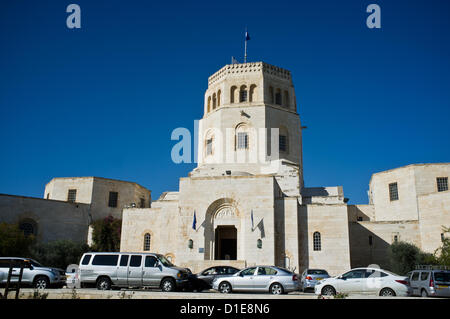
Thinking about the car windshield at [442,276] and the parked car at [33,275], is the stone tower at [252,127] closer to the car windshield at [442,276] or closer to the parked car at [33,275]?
the car windshield at [442,276]

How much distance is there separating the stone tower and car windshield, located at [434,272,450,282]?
50.3 feet

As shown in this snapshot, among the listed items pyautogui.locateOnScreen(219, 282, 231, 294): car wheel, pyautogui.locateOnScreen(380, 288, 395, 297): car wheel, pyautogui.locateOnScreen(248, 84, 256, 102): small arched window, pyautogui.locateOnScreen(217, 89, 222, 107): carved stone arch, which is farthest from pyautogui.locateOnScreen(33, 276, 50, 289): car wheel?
pyautogui.locateOnScreen(248, 84, 256, 102): small arched window

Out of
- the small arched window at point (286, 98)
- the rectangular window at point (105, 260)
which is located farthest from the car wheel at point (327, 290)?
the small arched window at point (286, 98)

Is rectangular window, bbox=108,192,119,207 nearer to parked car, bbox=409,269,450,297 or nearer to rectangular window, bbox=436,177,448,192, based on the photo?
rectangular window, bbox=436,177,448,192

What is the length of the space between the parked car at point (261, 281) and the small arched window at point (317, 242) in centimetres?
1141

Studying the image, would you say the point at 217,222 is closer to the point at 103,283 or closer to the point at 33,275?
the point at 103,283

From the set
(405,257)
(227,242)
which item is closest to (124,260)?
(227,242)

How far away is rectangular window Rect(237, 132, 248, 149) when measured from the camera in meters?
33.4

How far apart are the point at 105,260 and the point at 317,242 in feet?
53.5

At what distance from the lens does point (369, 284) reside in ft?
51.3
